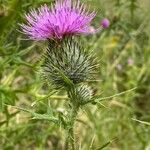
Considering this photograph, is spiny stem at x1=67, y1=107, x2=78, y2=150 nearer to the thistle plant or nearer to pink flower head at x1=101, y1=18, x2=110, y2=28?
the thistle plant

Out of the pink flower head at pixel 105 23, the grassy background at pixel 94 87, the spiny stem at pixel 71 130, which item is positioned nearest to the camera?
the spiny stem at pixel 71 130

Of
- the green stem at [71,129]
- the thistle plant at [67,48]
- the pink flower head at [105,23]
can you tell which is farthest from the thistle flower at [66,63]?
the pink flower head at [105,23]

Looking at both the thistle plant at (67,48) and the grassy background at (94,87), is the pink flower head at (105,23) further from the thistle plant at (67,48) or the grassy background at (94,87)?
the thistle plant at (67,48)

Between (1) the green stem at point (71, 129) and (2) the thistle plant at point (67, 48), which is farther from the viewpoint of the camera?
(2) the thistle plant at point (67, 48)

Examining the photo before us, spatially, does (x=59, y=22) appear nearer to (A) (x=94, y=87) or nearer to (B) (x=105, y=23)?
(A) (x=94, y=87)

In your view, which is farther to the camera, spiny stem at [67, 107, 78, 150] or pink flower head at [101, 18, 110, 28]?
pink flower head at [101, 18, 110, 28]

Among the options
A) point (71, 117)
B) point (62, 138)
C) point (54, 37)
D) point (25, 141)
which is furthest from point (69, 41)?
point (62, 138)

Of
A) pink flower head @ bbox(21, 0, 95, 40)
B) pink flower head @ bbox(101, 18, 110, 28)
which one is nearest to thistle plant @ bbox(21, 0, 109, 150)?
pink flower head @ bbox(21, 0, 95, 40)

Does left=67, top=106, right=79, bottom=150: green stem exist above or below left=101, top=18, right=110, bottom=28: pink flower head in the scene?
below
